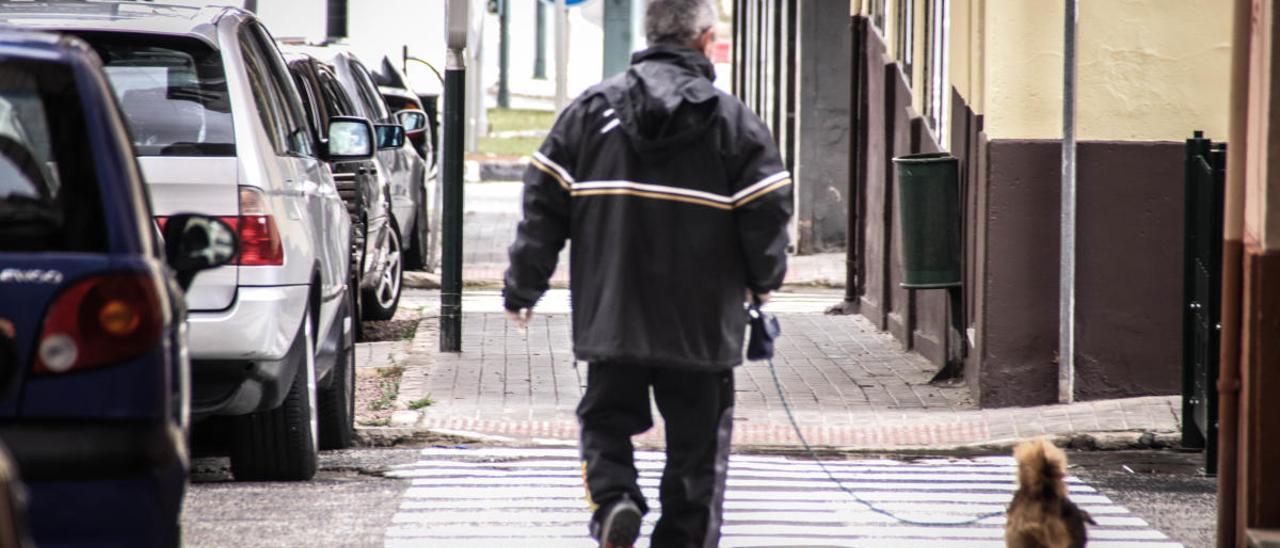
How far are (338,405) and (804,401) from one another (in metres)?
2.72

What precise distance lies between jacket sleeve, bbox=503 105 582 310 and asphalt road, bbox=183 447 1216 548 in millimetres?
1321

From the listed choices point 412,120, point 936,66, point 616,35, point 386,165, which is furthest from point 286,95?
point 616,35

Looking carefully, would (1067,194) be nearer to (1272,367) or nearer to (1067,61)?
(1067,61)

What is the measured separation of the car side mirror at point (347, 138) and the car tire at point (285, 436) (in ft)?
3.85

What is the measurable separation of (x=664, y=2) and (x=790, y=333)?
7.81m

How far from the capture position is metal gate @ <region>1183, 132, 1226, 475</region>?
8.45m

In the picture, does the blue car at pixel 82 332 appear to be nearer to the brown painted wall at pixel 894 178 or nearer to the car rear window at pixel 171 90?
the car rear window at pixel 171 90

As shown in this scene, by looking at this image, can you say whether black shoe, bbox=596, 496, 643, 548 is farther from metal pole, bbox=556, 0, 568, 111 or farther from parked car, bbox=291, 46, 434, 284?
metal pole, bbox=556, 0, 568, 111

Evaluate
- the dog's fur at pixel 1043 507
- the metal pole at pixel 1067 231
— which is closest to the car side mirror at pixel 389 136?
the metal pole at pixel 1067 231

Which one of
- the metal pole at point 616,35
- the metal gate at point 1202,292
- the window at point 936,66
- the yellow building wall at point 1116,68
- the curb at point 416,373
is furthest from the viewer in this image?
the metal pole at point 616,35

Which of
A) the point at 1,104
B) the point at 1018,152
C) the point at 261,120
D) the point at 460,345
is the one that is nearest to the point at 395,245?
the point at 460,345

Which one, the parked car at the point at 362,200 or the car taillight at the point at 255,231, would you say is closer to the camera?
the car taillight at the point at 255,231

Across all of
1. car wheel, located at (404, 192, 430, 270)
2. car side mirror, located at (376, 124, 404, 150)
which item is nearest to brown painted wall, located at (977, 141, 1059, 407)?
car side mirror, located at (376, 124, 404, 150)

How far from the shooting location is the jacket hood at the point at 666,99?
19.1ft
